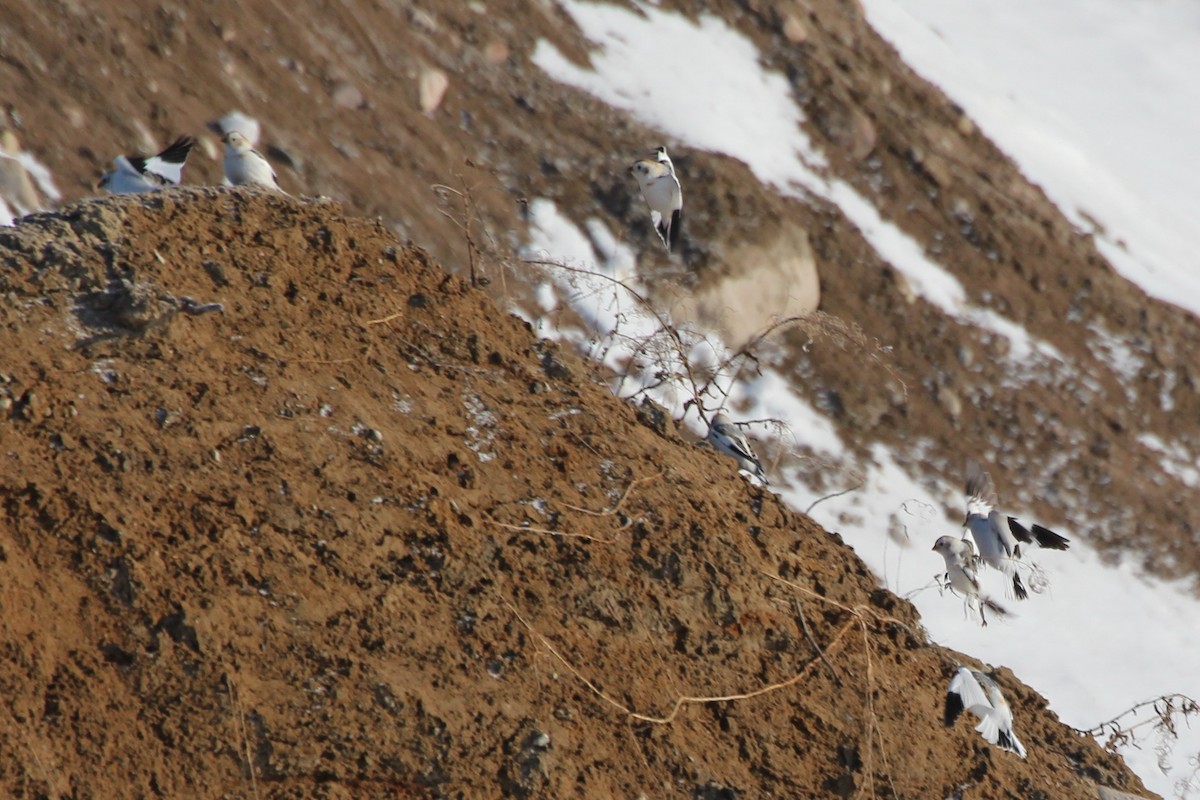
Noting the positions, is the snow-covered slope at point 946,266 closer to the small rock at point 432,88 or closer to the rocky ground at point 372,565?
the small rock at point 432,88

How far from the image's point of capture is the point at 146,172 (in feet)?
21.2

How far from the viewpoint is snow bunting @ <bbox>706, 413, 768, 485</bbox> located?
17.4 ft

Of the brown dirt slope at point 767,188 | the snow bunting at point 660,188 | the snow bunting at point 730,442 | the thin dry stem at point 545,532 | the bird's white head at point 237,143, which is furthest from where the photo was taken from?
the brown dirt slope at point 767,188

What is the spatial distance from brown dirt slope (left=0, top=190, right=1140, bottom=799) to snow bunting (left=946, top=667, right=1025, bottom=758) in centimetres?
5

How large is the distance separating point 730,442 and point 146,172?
309 cm

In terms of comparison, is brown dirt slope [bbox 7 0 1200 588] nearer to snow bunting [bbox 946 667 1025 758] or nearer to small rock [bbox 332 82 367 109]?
small rock [bbox 332 82 367 109]

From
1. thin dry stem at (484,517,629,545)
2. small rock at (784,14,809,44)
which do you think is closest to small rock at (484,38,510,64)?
small rock at (784,14,809,44)

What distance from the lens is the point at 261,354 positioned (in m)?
4.00

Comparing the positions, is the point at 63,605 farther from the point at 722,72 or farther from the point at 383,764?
the point at 722,72

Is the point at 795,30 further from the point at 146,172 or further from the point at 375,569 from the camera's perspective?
the point at 375,569

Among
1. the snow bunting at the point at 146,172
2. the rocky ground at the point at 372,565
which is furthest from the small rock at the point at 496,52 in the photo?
the rocky ground at the point at 372,565

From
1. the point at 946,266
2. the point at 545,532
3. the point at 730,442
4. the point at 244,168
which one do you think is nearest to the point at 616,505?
the point at 545,532

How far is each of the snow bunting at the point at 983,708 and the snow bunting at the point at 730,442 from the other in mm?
1303

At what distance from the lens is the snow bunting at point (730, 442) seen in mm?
5289
